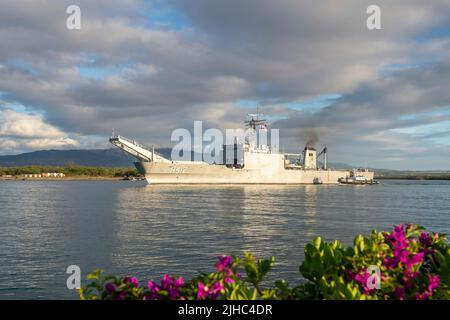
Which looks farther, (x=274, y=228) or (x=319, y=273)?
(x=274, y=228)

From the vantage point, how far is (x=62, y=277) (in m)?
13.6

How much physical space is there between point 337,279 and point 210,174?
89.3 meters

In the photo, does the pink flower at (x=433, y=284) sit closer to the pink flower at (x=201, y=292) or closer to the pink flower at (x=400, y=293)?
the pink flower at (x=400, y=293)

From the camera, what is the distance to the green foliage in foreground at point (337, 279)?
380 cm

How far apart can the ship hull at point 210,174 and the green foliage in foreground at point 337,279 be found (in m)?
81.8

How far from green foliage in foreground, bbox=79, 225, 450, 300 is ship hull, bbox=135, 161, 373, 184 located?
8178 centimetres

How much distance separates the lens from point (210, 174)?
3659 inches

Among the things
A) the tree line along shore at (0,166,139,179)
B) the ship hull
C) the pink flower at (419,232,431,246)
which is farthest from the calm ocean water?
the tree line along shore at (0,166,139,179)

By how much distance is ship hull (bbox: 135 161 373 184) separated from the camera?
285 feet

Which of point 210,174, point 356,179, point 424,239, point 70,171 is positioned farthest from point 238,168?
point 70,171
